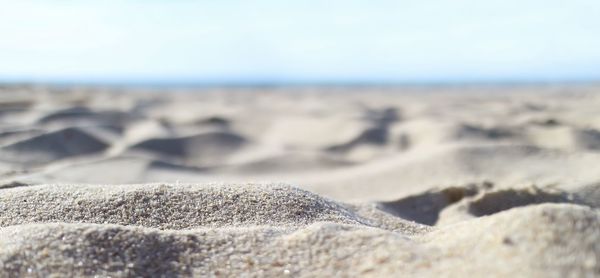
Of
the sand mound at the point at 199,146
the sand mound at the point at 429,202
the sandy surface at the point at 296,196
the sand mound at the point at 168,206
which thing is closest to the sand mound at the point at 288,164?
the sandy surface at the point at 296,196

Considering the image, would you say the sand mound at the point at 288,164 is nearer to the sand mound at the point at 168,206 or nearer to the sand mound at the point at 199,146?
the sand mound at the point at 199,146

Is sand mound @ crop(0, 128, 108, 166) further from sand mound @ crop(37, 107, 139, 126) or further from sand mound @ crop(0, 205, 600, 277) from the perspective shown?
sand mound @ crop(0, 205, 600, 277)

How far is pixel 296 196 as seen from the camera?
1.42 metres

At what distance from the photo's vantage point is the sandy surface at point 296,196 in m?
0.94

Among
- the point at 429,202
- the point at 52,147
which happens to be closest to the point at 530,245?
the point at 429,202

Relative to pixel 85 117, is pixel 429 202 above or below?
A: below

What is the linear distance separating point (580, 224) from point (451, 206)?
3.29 ft

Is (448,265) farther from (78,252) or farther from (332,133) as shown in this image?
(332,133)

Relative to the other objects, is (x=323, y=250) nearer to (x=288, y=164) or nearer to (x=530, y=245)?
(x=530, y=245)

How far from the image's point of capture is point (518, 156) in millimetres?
2512

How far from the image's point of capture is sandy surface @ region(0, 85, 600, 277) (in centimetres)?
94

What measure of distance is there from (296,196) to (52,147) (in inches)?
71.9

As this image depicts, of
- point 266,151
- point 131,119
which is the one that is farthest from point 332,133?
point 131,119

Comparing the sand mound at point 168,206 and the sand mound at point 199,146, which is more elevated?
the sand mound at point 199,146
